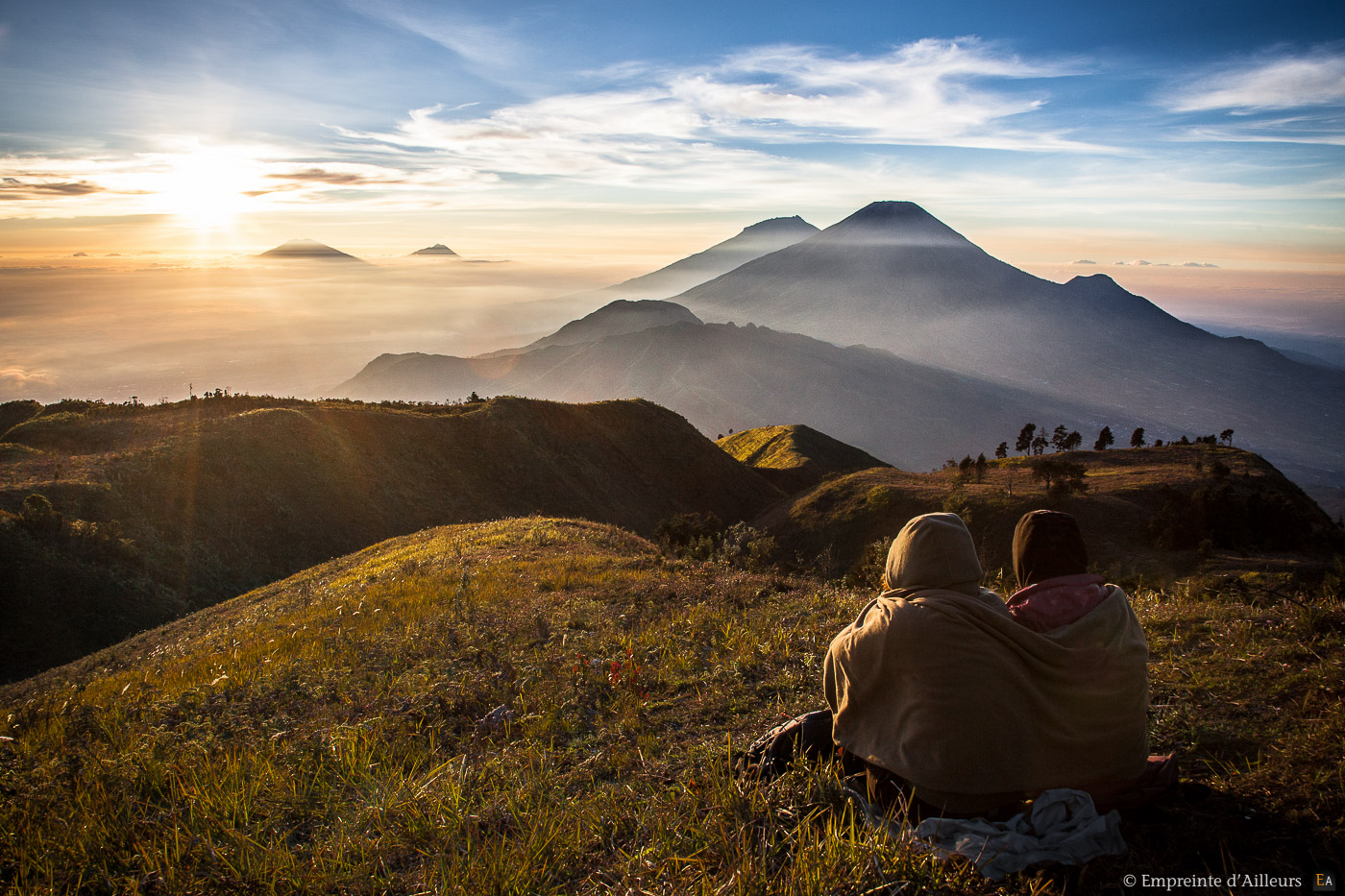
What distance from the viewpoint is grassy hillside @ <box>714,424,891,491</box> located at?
201ft

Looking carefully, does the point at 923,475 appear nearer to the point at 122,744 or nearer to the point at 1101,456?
the point at 1101,456

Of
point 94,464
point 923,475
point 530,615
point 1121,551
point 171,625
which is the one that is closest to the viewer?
point 530,615

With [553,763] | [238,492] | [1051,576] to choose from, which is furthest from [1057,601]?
[238,492]

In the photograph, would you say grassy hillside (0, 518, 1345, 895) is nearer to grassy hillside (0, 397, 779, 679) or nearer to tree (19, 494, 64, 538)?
grassy hillside (0, 397, 779, 679)

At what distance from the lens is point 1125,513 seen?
3656 cm

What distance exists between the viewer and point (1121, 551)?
32.6 metres

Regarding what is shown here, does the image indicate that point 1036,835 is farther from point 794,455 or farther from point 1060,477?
point 794,455

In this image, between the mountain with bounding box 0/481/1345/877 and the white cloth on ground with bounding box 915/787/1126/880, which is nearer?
the white cloth on ground with bounding box 915/787/1126/880

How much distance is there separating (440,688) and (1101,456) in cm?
6069

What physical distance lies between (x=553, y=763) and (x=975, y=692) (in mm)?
2539

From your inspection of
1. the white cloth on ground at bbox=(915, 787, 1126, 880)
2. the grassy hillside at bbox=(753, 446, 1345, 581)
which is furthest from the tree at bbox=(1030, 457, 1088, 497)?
the white cloth on ground at bbox=(915, 787, 1126, 880)

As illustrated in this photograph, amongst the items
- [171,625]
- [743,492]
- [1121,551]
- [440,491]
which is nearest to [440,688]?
[171,625]

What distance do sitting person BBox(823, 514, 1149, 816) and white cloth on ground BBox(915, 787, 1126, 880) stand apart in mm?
145

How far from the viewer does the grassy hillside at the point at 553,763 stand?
10.1 ft
